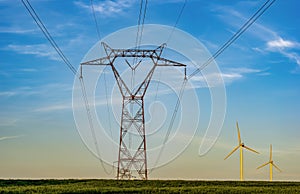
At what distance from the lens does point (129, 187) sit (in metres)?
46.0

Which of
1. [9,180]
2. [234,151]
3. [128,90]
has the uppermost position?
[128,90]

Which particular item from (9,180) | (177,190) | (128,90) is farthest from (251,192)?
(9,180)

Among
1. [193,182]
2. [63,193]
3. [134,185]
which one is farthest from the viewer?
[193,182]

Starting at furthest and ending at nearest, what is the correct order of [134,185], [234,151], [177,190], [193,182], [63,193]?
[234,151] → [193,182] → [134,185] → [177,190] → [63,193]

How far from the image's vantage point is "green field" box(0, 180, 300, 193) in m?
41.4

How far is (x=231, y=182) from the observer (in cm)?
5825

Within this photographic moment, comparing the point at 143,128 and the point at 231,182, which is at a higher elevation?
the point at 143,128

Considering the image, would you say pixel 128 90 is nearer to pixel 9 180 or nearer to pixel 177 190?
pixel 177 190

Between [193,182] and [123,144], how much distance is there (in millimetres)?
10872

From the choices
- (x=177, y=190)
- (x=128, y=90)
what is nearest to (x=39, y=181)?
(x=128, y=90)

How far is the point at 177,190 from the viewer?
4225cm

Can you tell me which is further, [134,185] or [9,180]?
[9,180]

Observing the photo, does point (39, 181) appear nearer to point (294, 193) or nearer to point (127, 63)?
point (127, 63)

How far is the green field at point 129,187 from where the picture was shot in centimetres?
4144
